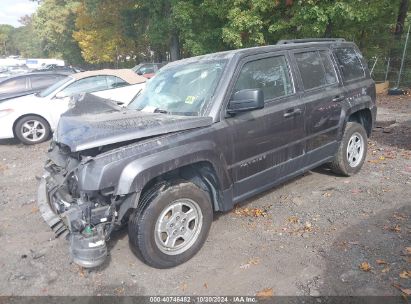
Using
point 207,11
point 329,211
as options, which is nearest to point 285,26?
point 207,11

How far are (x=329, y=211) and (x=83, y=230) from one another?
2.98 meters

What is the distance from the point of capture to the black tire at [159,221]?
316 centimetres

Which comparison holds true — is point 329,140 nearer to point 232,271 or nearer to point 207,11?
point 232,271

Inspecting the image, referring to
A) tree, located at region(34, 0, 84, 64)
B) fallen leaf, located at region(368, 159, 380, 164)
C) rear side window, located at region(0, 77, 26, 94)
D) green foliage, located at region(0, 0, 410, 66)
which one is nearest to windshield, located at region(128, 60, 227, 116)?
fallen leaf, located at region(368, 159, 380, 164)

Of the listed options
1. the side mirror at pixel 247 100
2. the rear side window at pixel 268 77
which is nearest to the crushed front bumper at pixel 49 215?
the side mirror at pixel 247 100

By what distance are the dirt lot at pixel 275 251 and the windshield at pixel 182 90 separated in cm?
150

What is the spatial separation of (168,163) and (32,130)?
22.8ft

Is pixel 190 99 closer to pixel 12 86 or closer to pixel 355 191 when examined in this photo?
pixel 355 191

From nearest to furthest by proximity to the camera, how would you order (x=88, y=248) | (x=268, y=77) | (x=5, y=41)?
(x=88, y=248), (x=268, y=77), (x=5, y=41)

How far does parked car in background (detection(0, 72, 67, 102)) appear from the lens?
36.2ft

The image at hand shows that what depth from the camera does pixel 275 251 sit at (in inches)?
144

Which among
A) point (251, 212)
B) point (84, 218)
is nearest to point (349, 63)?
point (251, 212)

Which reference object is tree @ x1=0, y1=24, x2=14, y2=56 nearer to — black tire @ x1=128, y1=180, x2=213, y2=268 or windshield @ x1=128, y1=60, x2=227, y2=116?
windshield @ x1=128, y1=60, x2=227, y2=116

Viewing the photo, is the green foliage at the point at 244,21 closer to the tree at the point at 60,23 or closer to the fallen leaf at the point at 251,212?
the fallen leaf at the point at 251,212
